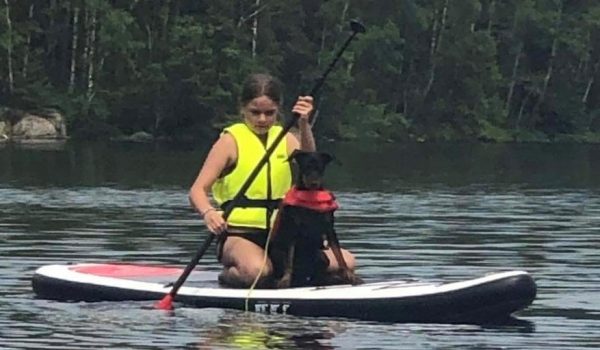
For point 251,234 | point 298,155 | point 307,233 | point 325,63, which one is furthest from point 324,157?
point 325,63

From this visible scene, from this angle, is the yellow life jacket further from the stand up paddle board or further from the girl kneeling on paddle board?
the stand up paddle board

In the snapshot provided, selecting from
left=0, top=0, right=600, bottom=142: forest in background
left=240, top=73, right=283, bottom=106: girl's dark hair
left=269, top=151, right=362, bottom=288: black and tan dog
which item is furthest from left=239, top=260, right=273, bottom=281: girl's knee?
left=0, top=0, right=600, bottom=142: forest in background

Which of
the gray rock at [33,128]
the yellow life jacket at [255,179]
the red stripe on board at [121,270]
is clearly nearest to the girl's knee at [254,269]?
the yellow life jacket at [255,179]

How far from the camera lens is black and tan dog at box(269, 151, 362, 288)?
1396 cm

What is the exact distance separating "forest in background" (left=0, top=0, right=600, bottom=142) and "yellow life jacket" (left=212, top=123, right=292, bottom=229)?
5024 centimetres

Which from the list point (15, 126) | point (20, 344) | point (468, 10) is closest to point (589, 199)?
point (20, 344)

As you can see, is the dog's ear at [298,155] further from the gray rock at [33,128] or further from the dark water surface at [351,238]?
the gray rock at [33,128]

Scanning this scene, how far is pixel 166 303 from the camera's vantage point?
46.5ft

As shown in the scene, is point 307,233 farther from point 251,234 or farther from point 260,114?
point 260,114

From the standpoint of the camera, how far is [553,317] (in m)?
14.1

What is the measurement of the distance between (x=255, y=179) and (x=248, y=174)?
63 mm

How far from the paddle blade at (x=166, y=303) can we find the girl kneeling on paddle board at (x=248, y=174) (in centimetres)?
49

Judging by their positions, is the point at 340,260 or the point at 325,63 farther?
the point at 325,63

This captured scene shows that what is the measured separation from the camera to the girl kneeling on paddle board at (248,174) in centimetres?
1426
